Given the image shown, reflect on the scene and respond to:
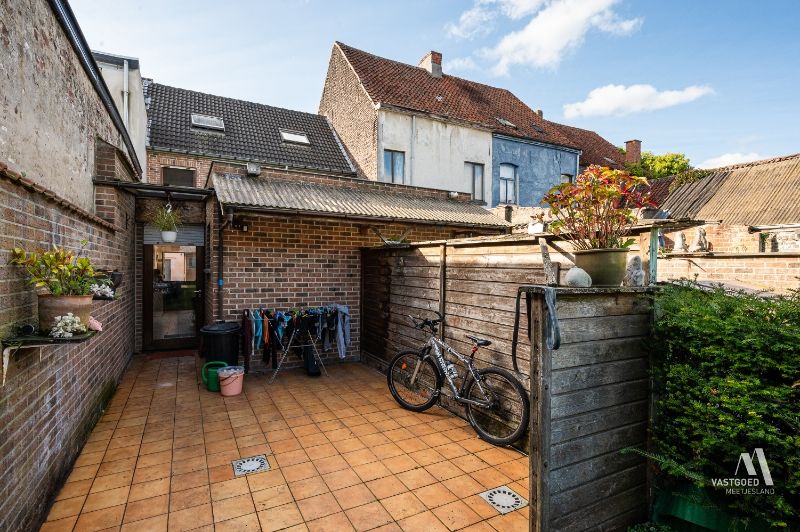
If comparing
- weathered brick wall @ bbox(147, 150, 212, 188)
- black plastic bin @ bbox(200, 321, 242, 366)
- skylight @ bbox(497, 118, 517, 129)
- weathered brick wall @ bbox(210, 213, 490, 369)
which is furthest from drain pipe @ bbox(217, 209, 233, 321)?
skylight @ bbox(497, 118, 517, 129)

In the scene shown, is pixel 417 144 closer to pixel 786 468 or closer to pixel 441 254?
pixel 441 254

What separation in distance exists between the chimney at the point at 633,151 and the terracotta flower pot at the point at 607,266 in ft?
78.8

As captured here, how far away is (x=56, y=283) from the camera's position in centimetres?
230

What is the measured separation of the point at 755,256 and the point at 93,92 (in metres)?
10.3

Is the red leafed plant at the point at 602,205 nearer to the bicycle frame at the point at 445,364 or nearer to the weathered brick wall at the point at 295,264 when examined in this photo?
the bicycle frame at the point at 445,364

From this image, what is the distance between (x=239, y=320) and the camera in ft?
19.9

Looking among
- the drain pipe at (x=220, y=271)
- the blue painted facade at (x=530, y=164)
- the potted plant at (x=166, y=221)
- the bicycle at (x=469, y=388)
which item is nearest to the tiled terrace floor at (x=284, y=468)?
the bicycle at (x=469, y=388)

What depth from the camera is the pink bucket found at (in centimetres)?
507

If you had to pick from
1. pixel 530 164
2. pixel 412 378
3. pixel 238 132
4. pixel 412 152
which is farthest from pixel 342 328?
pixel 530 164

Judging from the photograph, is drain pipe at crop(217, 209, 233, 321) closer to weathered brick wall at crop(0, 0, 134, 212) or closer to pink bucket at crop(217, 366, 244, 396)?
pink bucket at crop(217, 366, 244, 396)

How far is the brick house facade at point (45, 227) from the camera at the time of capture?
2.17 m

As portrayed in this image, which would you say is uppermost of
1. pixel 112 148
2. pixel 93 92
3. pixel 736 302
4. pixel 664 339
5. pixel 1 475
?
pixel 93 92

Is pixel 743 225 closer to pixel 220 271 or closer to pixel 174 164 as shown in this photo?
pixel 220 271

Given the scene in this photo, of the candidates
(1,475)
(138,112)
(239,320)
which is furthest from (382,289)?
(138,112)
